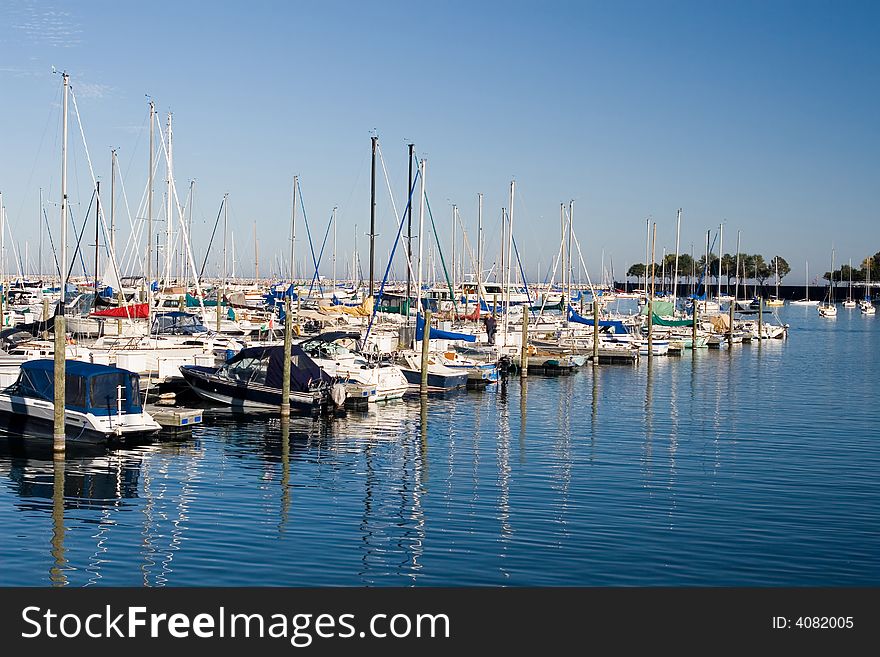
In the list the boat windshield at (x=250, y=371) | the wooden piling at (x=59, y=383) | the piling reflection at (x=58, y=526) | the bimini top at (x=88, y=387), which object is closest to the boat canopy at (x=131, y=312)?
the boat windshield at (x=250, y=371)

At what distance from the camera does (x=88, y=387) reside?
109 feet

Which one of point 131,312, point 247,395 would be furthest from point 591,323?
point 247,395

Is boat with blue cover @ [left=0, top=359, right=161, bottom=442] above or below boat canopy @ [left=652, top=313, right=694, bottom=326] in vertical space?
below

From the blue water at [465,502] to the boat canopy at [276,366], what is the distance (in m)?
1.79

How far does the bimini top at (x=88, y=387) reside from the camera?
109 feet

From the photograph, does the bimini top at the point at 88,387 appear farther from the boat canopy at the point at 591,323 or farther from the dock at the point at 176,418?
the boat canopy at the point at 591,323

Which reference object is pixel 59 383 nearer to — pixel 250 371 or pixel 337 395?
pixel 250 371

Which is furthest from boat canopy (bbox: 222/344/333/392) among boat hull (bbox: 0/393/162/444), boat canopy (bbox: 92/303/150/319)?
boat canopy (bbox: 92/303/150/319)

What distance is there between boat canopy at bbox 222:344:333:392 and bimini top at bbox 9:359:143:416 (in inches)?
338

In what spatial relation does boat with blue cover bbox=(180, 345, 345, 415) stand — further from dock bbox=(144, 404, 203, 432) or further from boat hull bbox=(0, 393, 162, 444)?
boat hull bbox=(0, 393, 162, 444)

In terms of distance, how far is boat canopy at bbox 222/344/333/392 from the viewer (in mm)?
42344

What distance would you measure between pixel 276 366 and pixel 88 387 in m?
10.1

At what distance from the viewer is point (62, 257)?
38312mm

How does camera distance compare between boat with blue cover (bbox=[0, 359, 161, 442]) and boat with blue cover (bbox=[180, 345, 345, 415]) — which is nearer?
boat with blue cover (bbox=[0, 359, 161, 442])
